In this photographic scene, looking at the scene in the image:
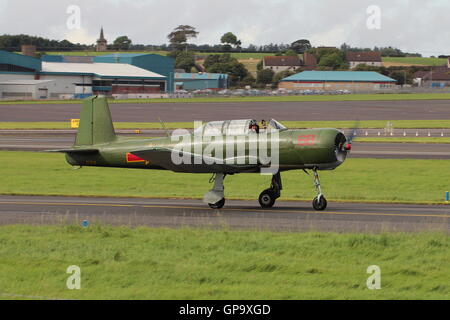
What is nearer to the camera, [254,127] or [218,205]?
[254,127]

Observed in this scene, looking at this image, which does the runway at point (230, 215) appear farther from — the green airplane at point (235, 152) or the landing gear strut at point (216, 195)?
the green airplane at point (235, 152)

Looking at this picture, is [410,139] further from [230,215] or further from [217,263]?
[217,263]

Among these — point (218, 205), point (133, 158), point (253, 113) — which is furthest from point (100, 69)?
point (218, 205)

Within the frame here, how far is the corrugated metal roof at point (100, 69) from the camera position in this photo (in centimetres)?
16838

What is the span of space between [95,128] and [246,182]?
9.00 meters

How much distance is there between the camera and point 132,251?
14914mm

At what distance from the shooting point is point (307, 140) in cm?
2162

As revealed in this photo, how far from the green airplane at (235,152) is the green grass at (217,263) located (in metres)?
4.79

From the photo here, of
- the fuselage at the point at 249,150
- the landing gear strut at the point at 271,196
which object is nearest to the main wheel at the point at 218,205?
the fuselage at the point at 249,150

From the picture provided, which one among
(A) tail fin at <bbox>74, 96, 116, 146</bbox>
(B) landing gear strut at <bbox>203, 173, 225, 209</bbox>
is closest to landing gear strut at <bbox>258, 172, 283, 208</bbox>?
(B) landing gear strut at <bbox>203, 173, 225, 209</bbox>

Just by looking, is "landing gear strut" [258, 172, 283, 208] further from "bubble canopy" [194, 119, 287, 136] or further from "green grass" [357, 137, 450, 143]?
"green grass" [357, 137, 450, 143]

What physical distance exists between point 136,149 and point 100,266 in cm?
1019

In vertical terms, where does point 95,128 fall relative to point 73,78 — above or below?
below
